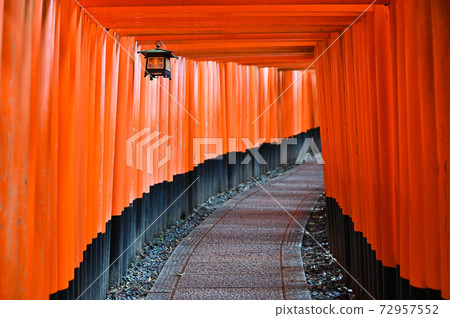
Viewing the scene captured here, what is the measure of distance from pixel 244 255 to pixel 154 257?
4.43ft

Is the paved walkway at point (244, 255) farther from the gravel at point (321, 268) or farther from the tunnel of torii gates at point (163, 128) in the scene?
the tunnel of torii gates at point (163, 128)

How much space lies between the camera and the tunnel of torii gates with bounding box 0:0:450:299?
2725mm

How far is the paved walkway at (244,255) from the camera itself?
5.22m

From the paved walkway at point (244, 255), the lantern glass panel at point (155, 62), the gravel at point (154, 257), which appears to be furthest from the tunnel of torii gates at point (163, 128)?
the paved walkway at point (244, 255)

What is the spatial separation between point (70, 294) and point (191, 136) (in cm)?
624

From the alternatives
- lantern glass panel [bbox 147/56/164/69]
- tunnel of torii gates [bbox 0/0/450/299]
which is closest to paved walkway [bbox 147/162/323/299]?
tunnel of torii gates [bbox 0/0/450/299]

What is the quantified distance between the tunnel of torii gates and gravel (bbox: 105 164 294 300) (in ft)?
0.62

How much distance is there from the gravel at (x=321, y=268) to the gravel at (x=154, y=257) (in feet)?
6.22

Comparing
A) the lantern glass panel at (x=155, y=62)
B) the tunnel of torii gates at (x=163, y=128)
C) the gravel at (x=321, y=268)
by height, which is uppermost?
the lantern glass panel at (x=155, y=62)

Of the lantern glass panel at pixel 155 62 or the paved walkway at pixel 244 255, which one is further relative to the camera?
the lantern glass panel at pixel 155 62

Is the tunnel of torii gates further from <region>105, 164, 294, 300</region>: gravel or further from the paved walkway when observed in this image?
the paved walkway

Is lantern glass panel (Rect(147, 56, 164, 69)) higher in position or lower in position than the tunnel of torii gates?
higher

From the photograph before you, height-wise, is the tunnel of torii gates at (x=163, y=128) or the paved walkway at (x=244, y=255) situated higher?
the tunnel of torii gates at (x=163, y=128)
